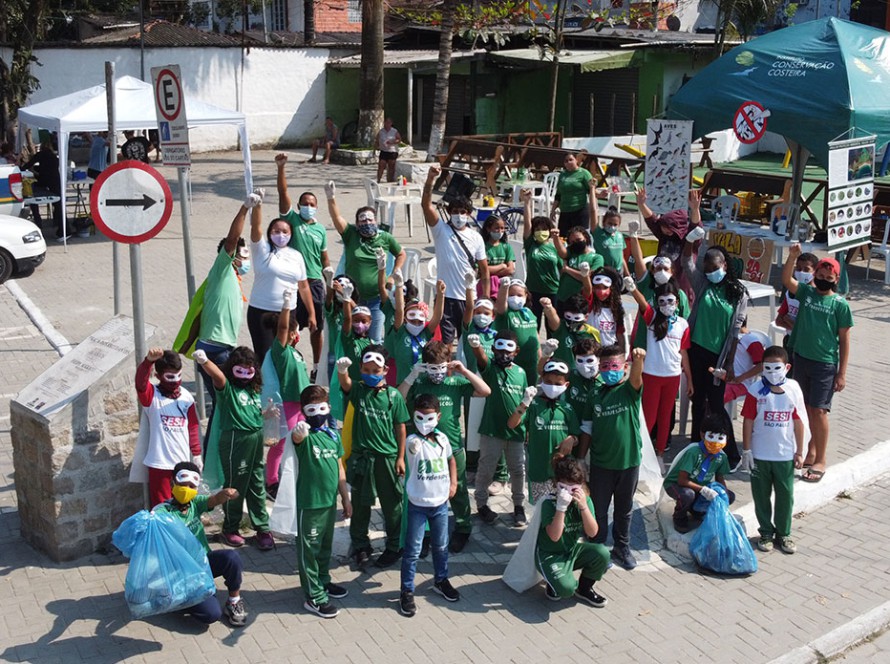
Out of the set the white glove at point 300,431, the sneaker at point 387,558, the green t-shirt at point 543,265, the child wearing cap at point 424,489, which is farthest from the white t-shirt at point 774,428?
the white glove at point 300,431

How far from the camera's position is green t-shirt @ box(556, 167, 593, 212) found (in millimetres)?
13250

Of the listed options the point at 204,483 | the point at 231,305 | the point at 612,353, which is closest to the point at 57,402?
the point at 204,483

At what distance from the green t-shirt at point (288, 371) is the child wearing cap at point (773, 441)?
131 inches

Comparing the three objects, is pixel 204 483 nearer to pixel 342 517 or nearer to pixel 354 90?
pixel 342 517

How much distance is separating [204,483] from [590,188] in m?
6.72

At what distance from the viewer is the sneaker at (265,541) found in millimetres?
7336

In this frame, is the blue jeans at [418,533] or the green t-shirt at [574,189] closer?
the blue jeans at [418,533]

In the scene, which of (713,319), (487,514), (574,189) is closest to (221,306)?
(487,514)

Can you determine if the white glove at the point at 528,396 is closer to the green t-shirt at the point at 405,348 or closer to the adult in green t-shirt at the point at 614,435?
the adult in green t-shirt at the point at 614,435

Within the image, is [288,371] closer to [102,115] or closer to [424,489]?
[424,489]

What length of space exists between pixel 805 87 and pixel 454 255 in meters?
8.09

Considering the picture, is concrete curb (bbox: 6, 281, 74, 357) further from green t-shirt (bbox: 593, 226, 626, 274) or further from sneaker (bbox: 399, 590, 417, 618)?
sneaker (bbox: 399, 590, 417, 618)

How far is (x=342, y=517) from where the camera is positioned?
7.82 metres

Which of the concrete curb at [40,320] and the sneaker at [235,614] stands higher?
the concrete curb at [40,320]
